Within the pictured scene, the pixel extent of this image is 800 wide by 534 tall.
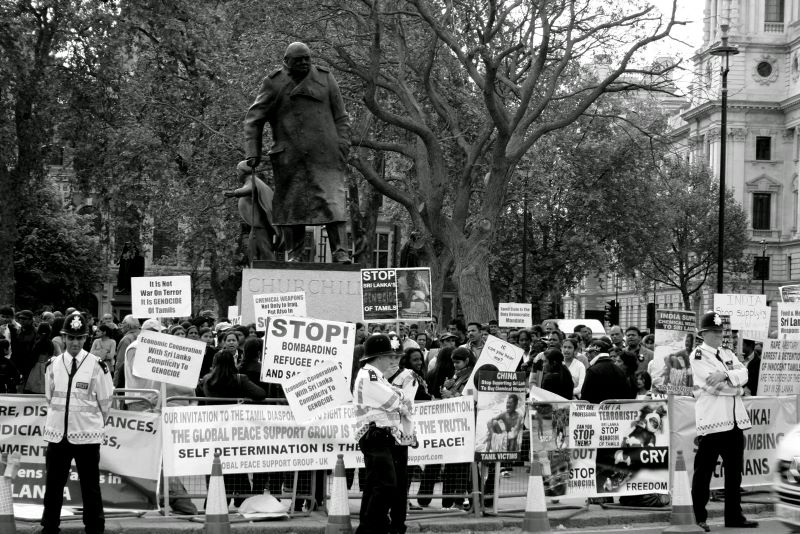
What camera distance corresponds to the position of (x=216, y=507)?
10.1m

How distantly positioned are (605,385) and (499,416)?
5.39 feet

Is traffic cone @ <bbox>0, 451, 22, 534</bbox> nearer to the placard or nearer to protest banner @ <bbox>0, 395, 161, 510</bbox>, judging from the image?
protest banner @ <bbox>0, 395, 161, 510</bbox>

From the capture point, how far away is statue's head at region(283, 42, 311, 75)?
15.9 meters

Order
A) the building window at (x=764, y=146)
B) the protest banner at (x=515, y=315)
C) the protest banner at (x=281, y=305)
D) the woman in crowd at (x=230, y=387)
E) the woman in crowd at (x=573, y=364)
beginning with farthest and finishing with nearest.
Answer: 1. the building window at (x=764, y=146)
2. the protest banner at (x=515, y=315)
3. the woman in crowd at (x=573, y=364)
4. the protest banner at (x=281, y=305)
5. the woman in crowd at (x=230, y=387)

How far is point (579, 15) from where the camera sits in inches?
1136

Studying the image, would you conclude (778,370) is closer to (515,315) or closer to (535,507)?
(535,507)

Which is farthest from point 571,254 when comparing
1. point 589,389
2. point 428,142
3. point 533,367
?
point 589,389

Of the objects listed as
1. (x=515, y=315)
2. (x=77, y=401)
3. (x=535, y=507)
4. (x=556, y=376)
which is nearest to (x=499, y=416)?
(x=535, y=507)

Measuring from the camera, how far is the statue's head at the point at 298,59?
52.2 feet

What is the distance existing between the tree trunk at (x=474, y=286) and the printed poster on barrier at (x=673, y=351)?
41.4 ft

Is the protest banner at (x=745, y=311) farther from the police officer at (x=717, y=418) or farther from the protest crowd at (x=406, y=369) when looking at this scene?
the police officer at (x=717, y=418)

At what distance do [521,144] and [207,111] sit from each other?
10695mm

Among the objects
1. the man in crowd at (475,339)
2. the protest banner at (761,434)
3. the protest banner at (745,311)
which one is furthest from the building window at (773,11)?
the protest banner at (761,434)

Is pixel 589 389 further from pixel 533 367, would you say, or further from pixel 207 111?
pixel 207 111
